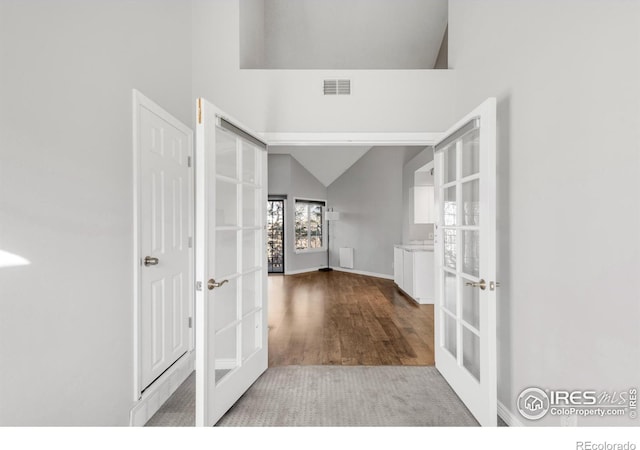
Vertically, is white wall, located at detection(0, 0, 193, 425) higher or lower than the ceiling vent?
lower

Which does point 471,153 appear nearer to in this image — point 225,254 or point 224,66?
point 225,254

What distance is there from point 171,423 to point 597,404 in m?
2.24

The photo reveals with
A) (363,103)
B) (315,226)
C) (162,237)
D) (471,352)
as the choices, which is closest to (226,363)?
(162,237)

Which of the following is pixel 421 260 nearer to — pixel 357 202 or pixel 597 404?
pixel 357 202

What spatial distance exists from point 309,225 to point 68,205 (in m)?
7.52

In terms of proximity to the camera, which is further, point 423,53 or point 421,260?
point 421,260

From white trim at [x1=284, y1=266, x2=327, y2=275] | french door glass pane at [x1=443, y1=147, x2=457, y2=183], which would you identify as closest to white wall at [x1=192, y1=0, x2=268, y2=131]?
french door glass pane at [x1=443, y1=147, x2=457, y2=183]

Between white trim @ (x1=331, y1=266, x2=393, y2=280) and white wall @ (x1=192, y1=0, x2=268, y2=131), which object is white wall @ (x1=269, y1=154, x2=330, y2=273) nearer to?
white trim @ (x1=331, y1=266, x2=393, y2=280)

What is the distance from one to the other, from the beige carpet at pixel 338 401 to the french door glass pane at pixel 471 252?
0.92 meters

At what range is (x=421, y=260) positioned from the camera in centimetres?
548

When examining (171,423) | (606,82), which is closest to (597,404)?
(606,82)

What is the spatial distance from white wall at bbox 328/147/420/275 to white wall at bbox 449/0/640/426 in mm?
5000

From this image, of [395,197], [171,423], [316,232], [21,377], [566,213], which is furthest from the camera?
[316,232]

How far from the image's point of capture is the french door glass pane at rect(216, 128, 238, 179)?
2197 mm
